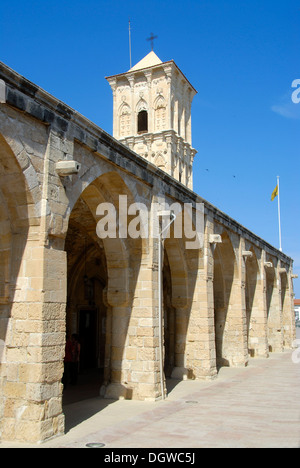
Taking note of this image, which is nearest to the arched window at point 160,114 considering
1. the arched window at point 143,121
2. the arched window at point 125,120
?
the arched window at point 143,121

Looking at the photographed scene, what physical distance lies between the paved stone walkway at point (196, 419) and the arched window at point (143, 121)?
853 inches

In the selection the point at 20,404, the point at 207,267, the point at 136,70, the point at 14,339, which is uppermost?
the point at 136,70

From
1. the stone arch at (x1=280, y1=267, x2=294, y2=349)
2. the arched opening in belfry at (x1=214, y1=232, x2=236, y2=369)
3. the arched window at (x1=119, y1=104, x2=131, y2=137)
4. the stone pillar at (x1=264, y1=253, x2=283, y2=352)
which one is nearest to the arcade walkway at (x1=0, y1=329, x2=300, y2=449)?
the arched opening in belfry at (x1=214, y1=232, x2=236, y2=369)

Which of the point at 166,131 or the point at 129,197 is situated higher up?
the point at 166,131

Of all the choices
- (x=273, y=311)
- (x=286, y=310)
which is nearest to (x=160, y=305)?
(x=273, y=311)

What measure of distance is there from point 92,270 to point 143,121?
1791 cm

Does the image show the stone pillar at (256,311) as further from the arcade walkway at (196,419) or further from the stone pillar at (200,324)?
the arcade walkway at (196,419)

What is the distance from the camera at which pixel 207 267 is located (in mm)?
11641

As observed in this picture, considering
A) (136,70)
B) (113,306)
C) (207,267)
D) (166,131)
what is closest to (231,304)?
(207,267)

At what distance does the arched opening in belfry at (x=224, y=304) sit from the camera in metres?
14.6

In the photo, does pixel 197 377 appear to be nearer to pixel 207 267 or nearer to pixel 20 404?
pixel 207 267

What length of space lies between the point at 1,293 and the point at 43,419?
168cm

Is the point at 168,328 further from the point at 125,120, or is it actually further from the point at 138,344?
the point at 125,120
